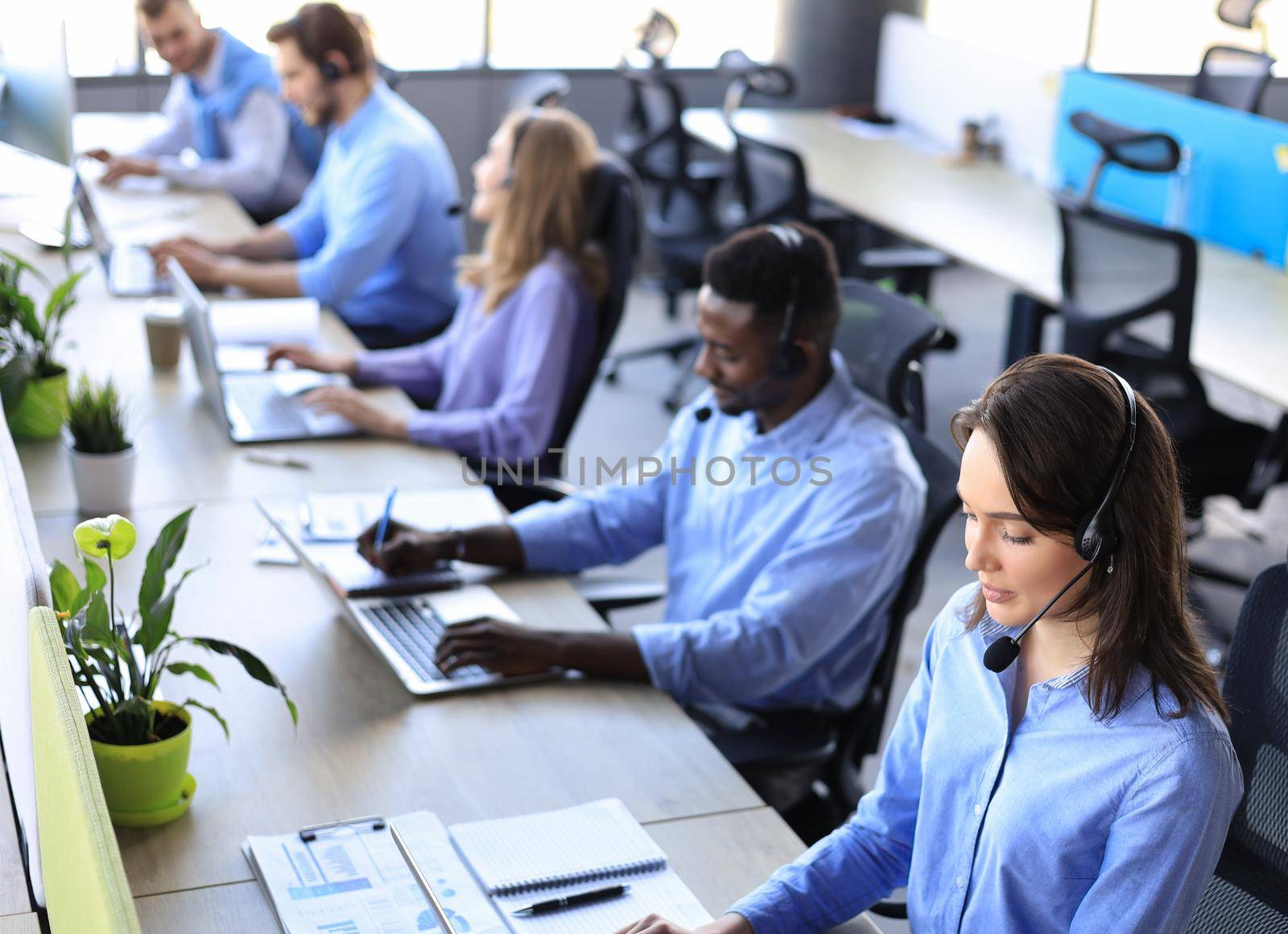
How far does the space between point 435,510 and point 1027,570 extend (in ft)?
4.11

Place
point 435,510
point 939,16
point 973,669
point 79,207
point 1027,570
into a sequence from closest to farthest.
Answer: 1. point 1027,570
2. point 973,669
3. point 435,510
4. point 79,207
5. point 939,16

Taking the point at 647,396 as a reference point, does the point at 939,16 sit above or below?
above

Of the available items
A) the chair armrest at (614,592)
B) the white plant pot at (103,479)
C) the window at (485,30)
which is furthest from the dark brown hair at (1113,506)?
the window at (485,30)

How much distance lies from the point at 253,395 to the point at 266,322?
0.39 metres

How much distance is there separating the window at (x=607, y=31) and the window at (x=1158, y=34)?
1.69m

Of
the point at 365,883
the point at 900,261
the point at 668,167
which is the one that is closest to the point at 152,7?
the point at 668,167

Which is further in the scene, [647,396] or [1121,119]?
[647,396]

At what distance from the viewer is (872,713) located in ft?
6.50

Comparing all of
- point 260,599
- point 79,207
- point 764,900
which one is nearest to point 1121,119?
point 79,207

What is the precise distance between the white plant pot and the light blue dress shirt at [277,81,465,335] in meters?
1.23

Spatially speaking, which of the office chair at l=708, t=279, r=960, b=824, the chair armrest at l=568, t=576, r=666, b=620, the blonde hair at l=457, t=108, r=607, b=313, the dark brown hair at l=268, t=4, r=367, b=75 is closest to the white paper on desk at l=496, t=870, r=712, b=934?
the office chair at l=708, t=279, r=960, b=824

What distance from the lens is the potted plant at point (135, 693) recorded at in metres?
1.42

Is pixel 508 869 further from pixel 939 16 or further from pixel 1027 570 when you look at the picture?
pixel 939 16

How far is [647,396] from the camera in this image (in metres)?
4.88
